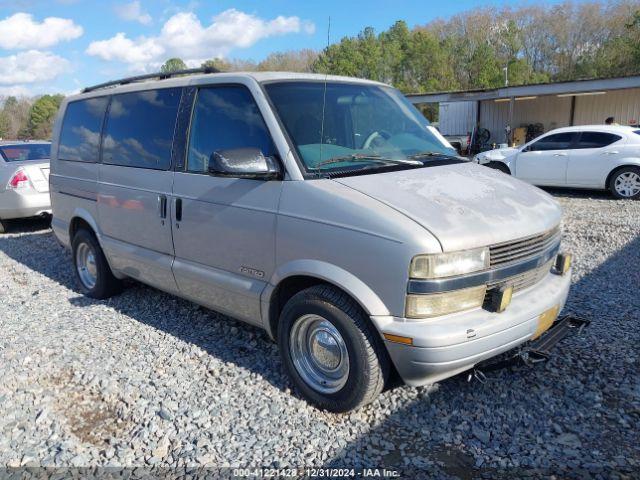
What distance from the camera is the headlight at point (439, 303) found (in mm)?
2715

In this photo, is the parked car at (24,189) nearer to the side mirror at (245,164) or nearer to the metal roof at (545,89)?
the side mirror at (245,164)

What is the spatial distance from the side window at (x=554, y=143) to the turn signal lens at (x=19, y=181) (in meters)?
11.0

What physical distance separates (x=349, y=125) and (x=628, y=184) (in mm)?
9876

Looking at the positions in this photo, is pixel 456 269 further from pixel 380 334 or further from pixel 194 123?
pixel 194 123

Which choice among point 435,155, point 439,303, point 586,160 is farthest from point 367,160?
point 586,160

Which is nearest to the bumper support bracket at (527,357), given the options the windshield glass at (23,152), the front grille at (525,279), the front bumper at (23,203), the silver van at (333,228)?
the silver van at (333,228)

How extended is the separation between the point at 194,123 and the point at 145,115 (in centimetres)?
79

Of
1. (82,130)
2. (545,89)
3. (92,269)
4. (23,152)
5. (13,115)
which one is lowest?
(92,269)

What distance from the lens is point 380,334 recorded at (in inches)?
111

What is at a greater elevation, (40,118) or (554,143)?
(40,118)

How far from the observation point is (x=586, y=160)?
1166cm

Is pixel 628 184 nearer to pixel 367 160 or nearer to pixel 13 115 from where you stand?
pixel 367 160

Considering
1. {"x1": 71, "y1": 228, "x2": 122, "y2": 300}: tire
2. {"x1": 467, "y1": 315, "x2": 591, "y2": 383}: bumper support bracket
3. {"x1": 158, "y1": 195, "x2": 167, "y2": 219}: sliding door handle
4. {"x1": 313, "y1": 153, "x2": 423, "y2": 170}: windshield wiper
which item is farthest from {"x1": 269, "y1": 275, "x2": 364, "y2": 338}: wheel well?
{"x1": 71, "y1": 228, "x2": 122, "y2": 300}: tire

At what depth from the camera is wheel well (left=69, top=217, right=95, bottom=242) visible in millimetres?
5434
